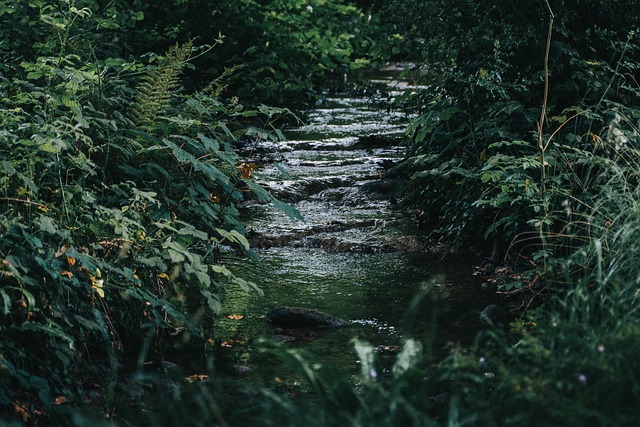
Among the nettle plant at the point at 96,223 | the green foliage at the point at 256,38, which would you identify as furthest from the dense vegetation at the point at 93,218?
the green foliage at the point at 256,38

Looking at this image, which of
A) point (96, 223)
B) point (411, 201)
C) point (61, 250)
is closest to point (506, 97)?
point (411, 201)

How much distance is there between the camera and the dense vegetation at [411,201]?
10.2 ft

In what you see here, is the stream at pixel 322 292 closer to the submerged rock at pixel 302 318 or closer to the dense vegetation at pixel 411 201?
the submerged rock at pixel 302 318

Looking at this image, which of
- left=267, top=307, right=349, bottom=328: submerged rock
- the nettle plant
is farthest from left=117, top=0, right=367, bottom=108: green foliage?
left=267, top=307, right=349, bottom=328: submerged rock

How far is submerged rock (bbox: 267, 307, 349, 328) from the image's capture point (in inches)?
214

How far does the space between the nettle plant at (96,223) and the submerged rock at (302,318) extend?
1.46 ft

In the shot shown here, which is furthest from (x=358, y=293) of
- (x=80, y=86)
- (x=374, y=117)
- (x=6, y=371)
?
(x=374, y=117)

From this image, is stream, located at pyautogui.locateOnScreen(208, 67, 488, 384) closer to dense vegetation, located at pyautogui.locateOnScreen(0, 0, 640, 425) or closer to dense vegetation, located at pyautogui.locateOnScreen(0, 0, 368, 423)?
dense vegetation, located at pyautogui.locateOnScreen(0, 0, 640, 425)

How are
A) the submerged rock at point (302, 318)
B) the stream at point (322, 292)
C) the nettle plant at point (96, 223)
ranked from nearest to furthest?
the nettle plant at point (96, 223), the stream at point (322, 292), the submerged rock at point (302, 318)

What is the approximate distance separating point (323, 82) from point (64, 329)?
14.7 meters

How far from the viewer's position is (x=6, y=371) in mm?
3607

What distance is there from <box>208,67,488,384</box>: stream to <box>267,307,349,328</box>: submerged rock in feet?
0.24

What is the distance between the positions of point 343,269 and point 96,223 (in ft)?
9.07

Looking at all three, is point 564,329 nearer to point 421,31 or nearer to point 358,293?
point 358,293
